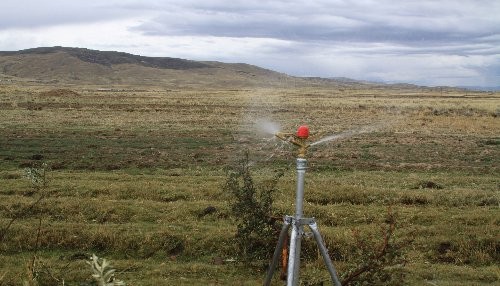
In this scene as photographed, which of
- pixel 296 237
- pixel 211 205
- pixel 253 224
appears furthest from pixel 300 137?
pixel 211 205

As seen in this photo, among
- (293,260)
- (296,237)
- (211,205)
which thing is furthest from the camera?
(211,205)

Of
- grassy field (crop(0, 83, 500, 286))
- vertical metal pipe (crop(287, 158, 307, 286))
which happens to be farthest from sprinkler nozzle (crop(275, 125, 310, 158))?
grassy field (crop(0, 83, 500, 286))

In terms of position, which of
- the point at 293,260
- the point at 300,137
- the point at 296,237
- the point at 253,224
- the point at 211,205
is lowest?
the point at 211,205

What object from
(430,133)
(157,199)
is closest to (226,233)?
(157,199)

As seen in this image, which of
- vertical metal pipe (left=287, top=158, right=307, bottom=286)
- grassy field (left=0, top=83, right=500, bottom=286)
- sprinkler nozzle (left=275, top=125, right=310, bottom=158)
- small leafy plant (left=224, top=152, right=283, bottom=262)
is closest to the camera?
vertical metal pipe (left=287, top=158, right=307, bottom=286)

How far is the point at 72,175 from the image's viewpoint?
61.4ft

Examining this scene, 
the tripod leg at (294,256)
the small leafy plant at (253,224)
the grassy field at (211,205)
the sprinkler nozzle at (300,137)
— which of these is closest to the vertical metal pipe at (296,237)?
the tripod leg at (294,256)

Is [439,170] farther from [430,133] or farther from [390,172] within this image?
[430,133]

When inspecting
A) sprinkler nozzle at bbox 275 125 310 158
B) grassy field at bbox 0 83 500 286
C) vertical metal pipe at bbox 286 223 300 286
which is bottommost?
grassy field at bbox 0 83 500 286

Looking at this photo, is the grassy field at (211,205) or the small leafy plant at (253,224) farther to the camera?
the small leafy plant at (253,224)

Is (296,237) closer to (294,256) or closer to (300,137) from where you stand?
(294,256)

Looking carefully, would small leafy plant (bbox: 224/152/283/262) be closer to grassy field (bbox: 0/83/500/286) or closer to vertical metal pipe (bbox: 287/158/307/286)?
grassy field (bbox: 0/83/500/286)

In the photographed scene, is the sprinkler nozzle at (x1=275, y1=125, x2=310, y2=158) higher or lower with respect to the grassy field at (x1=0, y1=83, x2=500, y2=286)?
higher

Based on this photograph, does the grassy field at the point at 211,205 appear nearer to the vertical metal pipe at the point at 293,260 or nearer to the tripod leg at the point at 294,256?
the tripod leg at the point at 294,256
